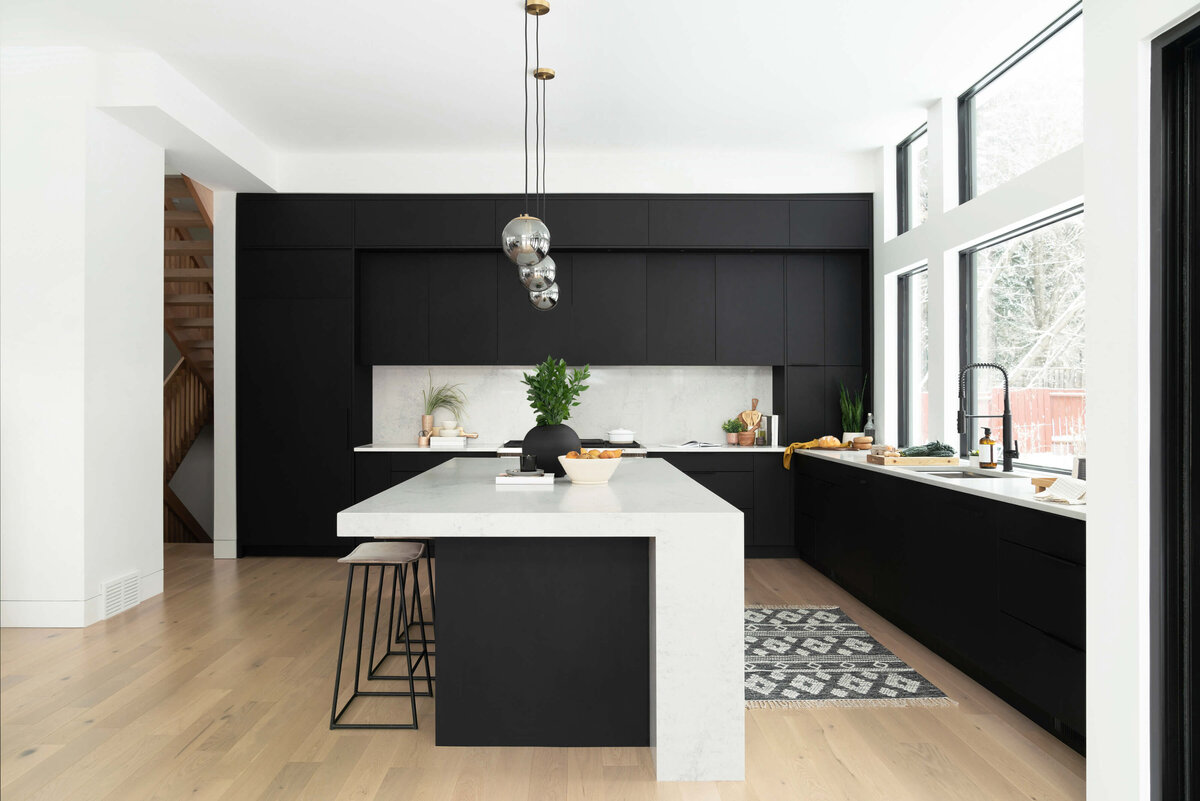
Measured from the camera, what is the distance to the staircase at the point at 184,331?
23.0 feet

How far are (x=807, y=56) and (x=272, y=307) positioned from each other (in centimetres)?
429

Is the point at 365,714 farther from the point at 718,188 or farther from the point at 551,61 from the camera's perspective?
the point at 718,188

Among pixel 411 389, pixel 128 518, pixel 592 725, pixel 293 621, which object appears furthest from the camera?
pixel 411 389

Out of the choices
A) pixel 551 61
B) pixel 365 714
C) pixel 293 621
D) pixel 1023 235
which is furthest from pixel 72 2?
pixel 1023 235

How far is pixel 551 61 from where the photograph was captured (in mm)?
4570

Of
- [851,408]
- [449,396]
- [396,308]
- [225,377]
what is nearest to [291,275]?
[396,308]

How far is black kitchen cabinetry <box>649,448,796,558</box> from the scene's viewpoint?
6180 millimetres

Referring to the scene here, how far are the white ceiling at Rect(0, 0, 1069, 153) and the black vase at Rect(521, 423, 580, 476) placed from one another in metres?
2.11

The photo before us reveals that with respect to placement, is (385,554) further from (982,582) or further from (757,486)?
(757,486)

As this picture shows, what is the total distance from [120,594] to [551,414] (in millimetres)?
3041

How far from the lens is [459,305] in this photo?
637 centimetres

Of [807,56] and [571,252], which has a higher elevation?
[807,56]

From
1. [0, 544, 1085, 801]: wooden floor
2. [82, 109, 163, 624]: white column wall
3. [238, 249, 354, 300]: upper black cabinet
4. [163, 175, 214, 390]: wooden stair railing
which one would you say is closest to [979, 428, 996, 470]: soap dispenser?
[0, 544, 1085, 801]: wooden floor

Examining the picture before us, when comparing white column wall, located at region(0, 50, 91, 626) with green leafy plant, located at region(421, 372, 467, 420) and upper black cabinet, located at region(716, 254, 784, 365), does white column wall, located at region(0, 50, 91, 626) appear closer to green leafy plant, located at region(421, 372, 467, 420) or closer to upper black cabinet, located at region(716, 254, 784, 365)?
green leafy plant, located at region(421, 372, 467, 420)
